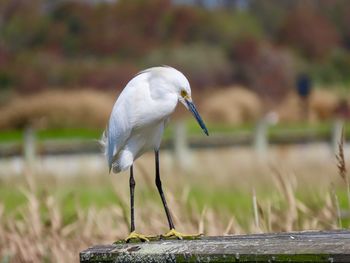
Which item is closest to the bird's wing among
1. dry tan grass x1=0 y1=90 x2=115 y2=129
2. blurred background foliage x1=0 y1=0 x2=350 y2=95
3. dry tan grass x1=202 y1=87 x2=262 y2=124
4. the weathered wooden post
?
the weathered wooden post

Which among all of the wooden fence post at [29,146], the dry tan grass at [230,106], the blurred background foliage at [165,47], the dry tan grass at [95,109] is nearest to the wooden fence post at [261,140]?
the wooden fence post at [29,146]

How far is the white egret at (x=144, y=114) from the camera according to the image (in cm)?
404

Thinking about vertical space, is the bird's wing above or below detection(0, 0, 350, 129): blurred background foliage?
below

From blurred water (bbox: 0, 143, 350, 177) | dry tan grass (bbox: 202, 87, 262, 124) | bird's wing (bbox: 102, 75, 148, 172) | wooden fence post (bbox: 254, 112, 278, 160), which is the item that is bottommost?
blurred water (bbox: 0, 143, 350, 177)

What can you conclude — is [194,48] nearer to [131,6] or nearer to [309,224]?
[131,6]

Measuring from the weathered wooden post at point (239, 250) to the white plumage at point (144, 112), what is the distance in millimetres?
519

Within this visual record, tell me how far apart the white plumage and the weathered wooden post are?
52 cm

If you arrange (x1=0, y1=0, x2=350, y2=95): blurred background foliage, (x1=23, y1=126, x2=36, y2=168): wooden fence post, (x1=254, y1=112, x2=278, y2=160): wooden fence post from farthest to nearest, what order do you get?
(x1=0, y1=0, x2=350, y2=95): blurred background foliage
(x1=254, y1=112, x2=278, y2=160): wooden fence post
(x1=23, y1=126, x2=36, y2=168): wooden fence post

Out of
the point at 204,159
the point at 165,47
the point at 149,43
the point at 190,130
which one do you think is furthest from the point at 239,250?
the point at 149,43

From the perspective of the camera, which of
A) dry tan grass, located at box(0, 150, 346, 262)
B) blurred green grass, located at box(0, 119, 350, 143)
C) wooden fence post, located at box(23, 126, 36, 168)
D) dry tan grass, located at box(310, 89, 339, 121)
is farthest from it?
dry tan grass, located at box(310, 89, 339, 121)

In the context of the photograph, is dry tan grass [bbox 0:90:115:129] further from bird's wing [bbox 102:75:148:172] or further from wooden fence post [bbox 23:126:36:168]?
bird's wing [bbox 102:75:148:172]

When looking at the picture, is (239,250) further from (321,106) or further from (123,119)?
(321,106)

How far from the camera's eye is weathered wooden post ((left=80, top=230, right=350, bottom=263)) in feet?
10.7

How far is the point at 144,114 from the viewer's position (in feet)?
13.4
